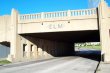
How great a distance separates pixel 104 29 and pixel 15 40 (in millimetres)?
11273

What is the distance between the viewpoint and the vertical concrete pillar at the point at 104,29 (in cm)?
2252

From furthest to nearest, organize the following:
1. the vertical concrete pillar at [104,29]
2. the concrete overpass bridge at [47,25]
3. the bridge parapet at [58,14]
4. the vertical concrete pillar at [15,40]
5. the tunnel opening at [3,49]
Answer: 1. the tunnel opening at [3,49]
2. the vertical concrete pillar at [15,40]
3. the bridge parapet at [58,14]
4. the concrete overpass bridge at [47,25]
5. the vertical concrete pillar at [104,29]

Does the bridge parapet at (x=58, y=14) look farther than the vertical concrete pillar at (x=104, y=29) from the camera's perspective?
Yes

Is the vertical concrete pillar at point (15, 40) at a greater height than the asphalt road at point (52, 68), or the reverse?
the vertical concrete pillar at point (15, 40)

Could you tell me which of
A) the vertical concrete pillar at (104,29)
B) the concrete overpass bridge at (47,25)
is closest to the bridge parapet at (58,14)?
the concrete overpass bridge at (47,25)

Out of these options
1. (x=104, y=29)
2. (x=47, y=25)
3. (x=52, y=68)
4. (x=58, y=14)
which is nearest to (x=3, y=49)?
(x=47, y=25)

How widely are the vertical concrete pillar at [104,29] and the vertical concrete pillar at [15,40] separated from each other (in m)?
10.8

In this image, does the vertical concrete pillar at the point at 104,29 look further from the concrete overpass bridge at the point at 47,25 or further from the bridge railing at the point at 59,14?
the bridge railing at the point at 59,14

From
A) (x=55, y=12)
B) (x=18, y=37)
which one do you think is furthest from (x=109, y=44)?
(x=18, y=37)

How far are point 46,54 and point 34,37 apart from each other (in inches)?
198

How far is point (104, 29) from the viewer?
22.7m

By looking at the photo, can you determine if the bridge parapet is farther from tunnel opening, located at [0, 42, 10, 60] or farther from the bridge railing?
tunnel opening, located at [0, 42, 10, 60]

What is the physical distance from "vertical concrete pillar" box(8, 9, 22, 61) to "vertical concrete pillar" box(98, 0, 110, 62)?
10751mm

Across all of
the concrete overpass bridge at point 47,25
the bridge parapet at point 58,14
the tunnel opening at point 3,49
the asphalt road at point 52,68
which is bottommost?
the asphalt road at point 52,68
